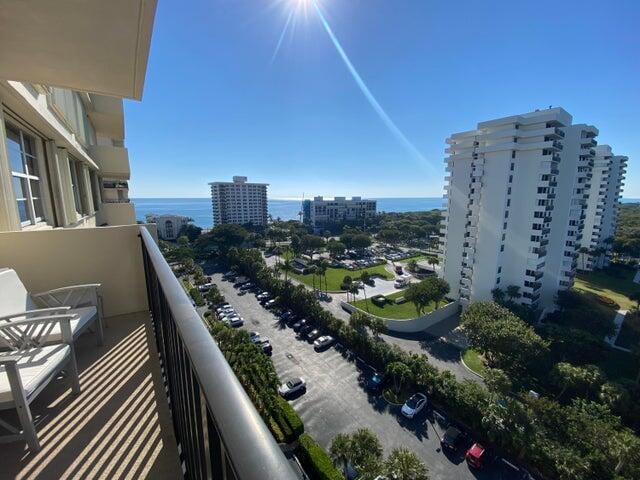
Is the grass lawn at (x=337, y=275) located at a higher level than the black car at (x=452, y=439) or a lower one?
higher

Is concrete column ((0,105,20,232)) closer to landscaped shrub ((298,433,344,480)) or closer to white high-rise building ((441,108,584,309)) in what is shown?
landscaped shrub ((298,433,344,480))

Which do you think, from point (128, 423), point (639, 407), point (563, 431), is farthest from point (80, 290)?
point (639, 407)

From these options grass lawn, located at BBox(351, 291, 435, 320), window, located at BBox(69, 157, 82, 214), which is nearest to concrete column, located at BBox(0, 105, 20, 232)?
window, located at BBox(69, 157, 82, 214)

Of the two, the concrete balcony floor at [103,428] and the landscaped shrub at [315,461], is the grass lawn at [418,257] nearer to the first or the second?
the landscaped shrub at [315,461]

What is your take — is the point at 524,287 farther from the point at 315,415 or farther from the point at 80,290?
the point at 80,290

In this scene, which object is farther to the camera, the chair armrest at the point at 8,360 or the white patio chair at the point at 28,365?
the white patio chair at the point at 28,365

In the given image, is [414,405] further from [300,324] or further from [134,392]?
[134,392]

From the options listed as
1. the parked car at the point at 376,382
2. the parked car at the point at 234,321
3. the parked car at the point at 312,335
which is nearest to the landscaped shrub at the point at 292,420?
the parked car at the point at 376,382

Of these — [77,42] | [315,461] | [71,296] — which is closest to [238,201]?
[315,461]
